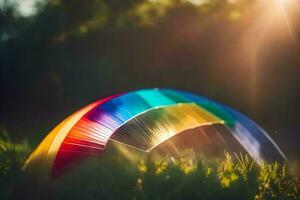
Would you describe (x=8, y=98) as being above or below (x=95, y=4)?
below

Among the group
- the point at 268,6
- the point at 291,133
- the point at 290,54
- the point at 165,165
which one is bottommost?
the point at 291,133

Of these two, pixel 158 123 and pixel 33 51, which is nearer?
pixel 158 123

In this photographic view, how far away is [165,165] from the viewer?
7.86m

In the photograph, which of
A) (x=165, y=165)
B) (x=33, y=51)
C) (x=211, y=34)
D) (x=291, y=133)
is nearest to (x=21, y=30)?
(x=33, y=51)

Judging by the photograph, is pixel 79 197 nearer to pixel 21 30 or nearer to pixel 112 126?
pixel 112 126

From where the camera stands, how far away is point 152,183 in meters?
7.58

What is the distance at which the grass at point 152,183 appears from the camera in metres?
7.53

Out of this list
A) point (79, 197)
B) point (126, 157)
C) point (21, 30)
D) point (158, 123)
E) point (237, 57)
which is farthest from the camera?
point (21, 30)

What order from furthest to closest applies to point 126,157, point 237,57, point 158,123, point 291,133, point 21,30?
point 21,30, point 237,57, point 291,133, point 158,123, point 126,157

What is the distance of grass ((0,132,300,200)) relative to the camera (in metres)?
7.53

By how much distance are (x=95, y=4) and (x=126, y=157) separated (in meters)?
15.6

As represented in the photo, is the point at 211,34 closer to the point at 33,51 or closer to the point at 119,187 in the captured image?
the point at 33,51

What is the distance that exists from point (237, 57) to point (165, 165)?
13.1 metres

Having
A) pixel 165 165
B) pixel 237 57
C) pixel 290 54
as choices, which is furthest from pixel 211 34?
pixel 165 165
